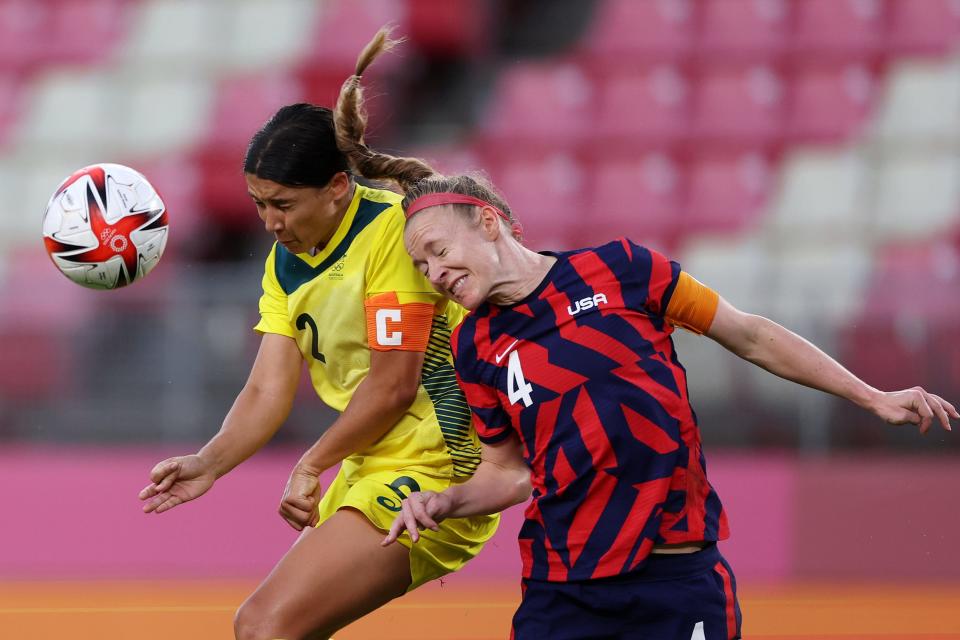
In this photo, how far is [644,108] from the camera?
33.0ft

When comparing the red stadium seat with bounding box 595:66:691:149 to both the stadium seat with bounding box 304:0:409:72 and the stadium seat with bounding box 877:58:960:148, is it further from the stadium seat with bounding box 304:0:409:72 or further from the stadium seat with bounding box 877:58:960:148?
the stadium seat with bounding box 304:0:409:72

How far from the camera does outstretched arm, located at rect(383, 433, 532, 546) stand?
9.72ft

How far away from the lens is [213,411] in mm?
7328

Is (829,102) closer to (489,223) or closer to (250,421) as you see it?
(250,421)

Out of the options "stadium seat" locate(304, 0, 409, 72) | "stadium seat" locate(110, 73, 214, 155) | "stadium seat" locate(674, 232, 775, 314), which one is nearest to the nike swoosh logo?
"stadium seat" locate(674, 232, 775, 314)

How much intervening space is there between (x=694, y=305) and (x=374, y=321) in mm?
828

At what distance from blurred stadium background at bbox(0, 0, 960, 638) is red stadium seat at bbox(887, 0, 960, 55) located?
0.02 meters

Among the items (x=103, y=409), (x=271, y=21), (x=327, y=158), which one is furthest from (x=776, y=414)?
(x=271, y=21)

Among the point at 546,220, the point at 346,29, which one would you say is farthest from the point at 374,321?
the point at 346,29

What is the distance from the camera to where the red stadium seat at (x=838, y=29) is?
9.96 metres

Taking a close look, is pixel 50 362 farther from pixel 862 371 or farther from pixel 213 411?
pixel 862 371

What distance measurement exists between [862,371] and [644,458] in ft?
14.3

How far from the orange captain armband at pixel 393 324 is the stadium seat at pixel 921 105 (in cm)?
690

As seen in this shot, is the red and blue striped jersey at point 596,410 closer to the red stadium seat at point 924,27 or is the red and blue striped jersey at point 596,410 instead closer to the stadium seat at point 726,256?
the stadium seat at point 726,256
